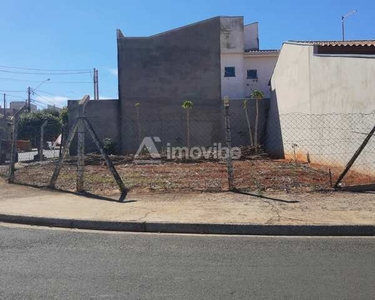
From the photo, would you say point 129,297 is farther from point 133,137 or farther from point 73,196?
point 133,137

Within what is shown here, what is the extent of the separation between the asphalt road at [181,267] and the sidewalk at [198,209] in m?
0.62

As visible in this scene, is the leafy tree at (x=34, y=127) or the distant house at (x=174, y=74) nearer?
the distant house at (x=174, y=74)

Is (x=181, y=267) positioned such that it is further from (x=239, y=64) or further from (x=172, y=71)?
(x=239, y=64)

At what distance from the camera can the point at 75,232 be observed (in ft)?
23.8

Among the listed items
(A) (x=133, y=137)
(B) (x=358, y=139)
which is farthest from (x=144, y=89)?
(B) (x=358, y=139)

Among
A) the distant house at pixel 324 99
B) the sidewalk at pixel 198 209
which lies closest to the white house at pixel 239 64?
the distant house at pixel 324 99

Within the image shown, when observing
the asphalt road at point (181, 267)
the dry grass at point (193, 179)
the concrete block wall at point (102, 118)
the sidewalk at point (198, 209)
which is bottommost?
the asphalt road at point (181, 267)

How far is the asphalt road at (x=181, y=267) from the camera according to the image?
4.43m

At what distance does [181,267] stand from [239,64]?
27022 millimetres

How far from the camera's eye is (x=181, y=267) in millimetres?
5258

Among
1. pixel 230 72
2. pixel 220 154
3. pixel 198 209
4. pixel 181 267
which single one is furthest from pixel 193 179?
pixel 230 72

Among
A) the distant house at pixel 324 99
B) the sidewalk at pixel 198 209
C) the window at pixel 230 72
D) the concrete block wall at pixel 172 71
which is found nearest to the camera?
the sidewalk at pixel 198 209

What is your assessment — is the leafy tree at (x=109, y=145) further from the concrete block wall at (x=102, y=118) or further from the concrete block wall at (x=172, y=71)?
the concrete block wall at (x=172, y=71)

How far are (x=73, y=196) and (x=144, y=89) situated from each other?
15629mm
